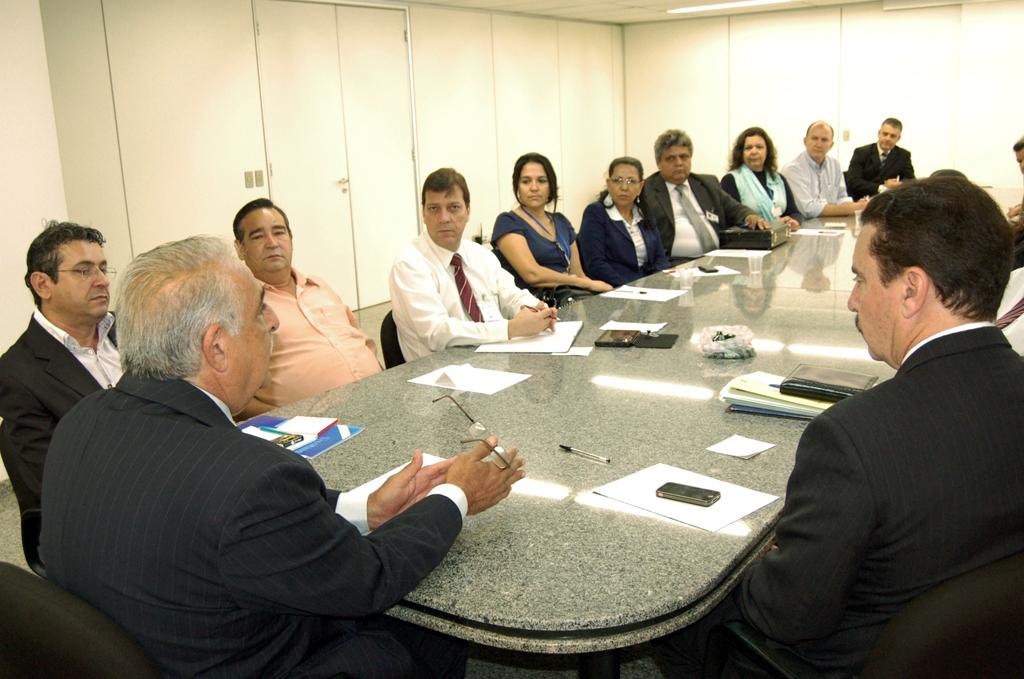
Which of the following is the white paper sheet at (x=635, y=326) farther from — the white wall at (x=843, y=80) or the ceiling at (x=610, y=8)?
the white wall at (x=843, y=80)

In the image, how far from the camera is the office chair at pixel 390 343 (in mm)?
Answer: 3381

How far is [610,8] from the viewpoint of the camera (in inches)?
364

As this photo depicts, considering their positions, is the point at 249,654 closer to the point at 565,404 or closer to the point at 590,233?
the point at 565,404

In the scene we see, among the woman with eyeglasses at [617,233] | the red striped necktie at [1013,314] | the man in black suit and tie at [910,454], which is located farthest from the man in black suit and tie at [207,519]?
the woman with eyeglasses at [617,233]

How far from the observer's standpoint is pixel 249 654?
1326 millimetres

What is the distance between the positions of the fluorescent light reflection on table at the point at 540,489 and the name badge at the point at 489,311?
1710mm

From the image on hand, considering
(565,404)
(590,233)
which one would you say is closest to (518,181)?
(590,233)

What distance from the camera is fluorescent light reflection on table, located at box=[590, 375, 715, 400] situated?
240 centimetres

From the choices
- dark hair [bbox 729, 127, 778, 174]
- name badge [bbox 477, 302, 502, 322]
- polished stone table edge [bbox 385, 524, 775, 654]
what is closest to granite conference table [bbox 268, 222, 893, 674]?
polished stone table edge [bbox 385, 524, 775, 654]

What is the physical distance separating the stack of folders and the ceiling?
636 centimetres

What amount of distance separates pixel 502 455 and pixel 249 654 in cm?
62

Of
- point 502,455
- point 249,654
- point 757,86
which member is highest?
point 757,86

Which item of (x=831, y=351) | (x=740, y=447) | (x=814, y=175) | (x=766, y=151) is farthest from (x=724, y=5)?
(x=740, y=447)

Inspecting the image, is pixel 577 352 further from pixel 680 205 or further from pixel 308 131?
pixel 308 131
